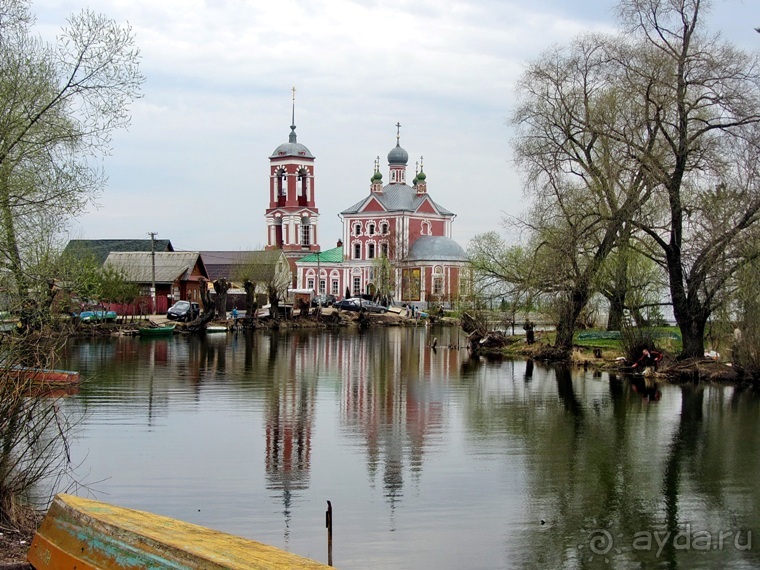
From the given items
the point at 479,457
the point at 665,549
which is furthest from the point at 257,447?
the point at 665,549

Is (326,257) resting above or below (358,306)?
above

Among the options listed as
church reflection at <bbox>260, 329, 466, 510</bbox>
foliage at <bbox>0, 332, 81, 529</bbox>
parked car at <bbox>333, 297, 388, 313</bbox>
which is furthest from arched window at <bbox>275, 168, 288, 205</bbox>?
foliage at <bbox>0, 332, 81, 529</bbox>

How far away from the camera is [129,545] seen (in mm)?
7699

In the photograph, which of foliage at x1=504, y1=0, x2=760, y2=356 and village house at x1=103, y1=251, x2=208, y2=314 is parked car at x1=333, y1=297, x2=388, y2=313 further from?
foliage at x1=504, y1=0, x2=760, y2=356

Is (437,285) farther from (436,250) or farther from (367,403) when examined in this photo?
(367,403)

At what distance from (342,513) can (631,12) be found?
22674mm

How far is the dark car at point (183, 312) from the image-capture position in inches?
2389

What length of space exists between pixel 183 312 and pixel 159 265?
10.2 metres

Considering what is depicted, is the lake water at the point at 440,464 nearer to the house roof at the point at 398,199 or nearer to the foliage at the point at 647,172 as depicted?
the foliage at the point at 647,172

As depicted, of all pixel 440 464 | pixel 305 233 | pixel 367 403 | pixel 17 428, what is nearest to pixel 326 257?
pixel 305 233

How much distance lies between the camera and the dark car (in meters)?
60.7

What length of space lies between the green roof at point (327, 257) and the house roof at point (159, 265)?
120 feet

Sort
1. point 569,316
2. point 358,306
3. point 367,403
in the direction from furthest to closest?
1. point 358,306
2. point 569,316
3. point 367,403

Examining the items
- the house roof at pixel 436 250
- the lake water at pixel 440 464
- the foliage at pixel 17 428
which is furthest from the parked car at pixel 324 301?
the foliage at pixel 17 428
